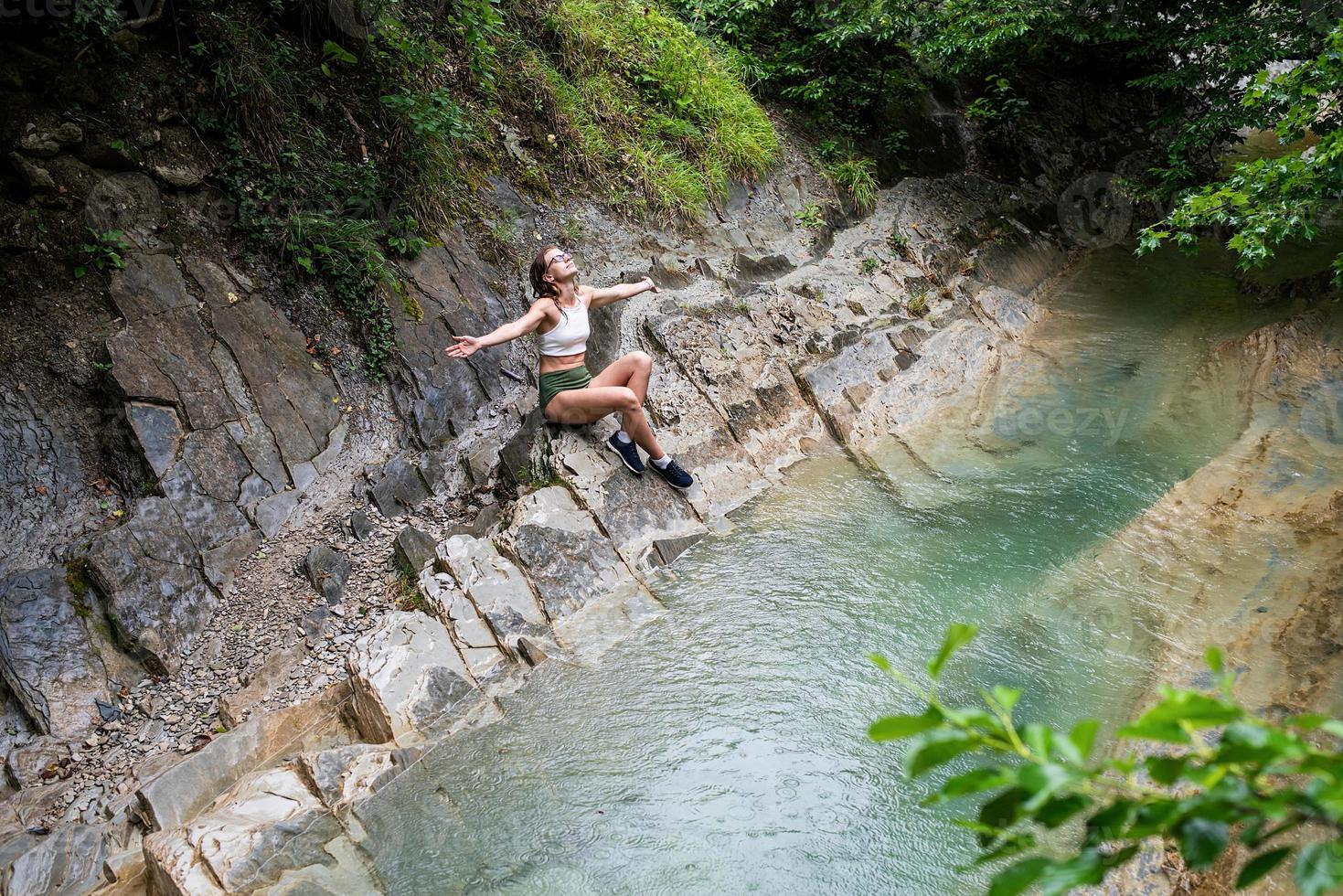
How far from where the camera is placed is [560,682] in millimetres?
4078

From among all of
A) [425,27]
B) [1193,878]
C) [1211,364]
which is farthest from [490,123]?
[1193,878]

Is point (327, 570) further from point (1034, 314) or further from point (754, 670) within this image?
point (1034, 314)

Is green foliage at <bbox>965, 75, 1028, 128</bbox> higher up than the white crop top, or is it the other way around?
green foliage at <bbox>965, 75, 1028, 128</bbox>

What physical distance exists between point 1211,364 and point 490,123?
6.02 meters

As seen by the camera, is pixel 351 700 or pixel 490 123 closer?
pixel 351 700

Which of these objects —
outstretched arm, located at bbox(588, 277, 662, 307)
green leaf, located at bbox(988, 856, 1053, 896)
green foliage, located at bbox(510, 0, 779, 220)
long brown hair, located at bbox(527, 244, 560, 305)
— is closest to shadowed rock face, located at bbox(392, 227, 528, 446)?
outstretched arm, located at bbox(588, 277, 662, 307)

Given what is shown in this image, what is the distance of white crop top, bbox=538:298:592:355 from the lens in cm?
476

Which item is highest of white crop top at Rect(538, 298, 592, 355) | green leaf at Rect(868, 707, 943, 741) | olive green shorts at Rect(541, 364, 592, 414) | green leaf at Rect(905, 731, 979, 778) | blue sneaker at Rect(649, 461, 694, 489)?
white crop top at Rect(538, 298, 592, 355)

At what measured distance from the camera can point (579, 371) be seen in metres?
4.92

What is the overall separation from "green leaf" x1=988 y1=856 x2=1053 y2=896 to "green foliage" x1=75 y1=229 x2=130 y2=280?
18.2 feet

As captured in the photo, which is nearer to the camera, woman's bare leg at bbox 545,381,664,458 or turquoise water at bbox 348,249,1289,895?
turquoise water at bbox 348,249,1289,895

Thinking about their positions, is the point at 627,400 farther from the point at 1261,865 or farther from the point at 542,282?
the point at 1261,865

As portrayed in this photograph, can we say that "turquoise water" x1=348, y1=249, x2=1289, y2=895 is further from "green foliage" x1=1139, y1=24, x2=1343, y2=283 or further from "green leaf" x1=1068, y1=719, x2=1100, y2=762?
"green leaf" x1=1068, y1=719, x2=1100, y2=762

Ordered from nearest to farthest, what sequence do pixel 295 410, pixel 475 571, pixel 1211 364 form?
pixel 475 571, pixel 295 410, pixel 1211 364
